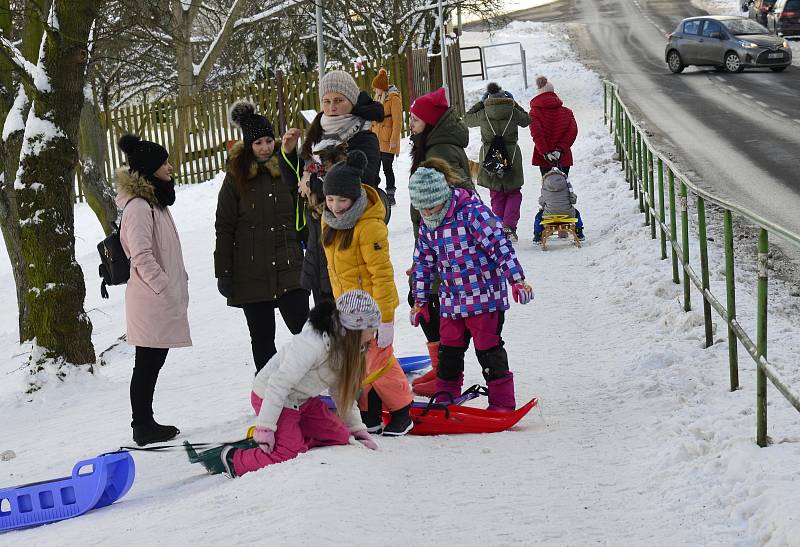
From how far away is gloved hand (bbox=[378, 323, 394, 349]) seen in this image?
523 cm

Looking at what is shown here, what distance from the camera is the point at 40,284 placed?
26.9ft

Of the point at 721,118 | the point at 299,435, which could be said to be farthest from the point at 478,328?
the point at 721,118

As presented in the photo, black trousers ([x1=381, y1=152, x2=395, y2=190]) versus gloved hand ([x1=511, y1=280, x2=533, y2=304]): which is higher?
black trousers ([x1=381, y1=152, x2=395, y2=190])

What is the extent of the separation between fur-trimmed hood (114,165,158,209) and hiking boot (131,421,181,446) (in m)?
1.24

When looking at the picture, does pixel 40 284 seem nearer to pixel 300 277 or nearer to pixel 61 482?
pixel 300 277

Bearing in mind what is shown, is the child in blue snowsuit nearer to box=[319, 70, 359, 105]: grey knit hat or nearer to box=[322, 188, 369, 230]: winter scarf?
box=[319, 70, 359, 105]: grey knit hat

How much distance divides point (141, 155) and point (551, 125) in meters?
5.97

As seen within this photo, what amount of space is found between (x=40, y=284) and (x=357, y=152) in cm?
382

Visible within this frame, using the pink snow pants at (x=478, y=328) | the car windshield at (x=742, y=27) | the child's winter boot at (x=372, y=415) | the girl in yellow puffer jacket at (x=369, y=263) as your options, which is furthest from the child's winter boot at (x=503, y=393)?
the car windshield at (x=742, y=27)

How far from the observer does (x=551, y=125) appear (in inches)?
430

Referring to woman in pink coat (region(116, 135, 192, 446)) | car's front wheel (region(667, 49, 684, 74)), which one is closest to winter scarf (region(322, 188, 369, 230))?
woman in pink coat (region(116, 135, 192, 446))

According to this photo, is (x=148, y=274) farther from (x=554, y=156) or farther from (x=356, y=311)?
(x=554, y=156)

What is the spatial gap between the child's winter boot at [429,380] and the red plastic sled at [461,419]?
590mm

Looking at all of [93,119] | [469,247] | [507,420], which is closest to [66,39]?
[469,247]
